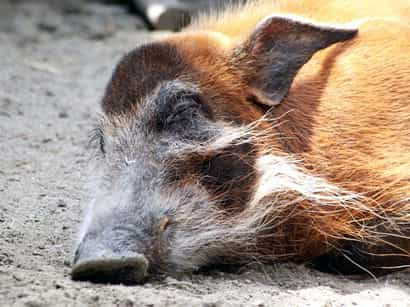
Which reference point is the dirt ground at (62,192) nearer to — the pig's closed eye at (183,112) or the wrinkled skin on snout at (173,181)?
the wrinkled skin on snout at (173,181)

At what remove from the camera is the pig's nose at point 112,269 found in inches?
119

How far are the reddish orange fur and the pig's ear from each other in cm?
5

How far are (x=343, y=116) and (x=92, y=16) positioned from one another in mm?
4862

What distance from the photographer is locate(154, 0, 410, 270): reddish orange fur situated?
3.49 m

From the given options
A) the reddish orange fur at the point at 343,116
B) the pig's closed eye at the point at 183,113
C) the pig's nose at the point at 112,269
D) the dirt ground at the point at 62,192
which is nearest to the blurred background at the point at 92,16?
the dirt ground at the point at 62,192

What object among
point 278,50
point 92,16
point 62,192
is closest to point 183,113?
point 278,50

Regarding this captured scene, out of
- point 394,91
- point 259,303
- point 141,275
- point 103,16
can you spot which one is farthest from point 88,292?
point 103,16

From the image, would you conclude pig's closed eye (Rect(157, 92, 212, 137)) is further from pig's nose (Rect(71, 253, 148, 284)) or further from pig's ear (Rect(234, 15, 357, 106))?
pig's nose (Rect(71, 253, 148, 284))

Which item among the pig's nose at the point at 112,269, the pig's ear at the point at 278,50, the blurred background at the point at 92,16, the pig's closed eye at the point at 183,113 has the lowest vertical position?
the blurred background at the point at 92,16

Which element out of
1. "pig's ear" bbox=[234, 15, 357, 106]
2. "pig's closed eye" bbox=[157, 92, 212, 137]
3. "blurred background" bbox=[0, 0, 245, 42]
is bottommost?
"blurred background" bbox=[0, 0, 245, 42]

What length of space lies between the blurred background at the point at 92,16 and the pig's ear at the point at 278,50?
3394 mm

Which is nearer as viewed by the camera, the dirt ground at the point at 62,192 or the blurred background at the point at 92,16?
the dirt ground at the point at 62,192

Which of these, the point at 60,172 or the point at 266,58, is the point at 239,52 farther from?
the point at 60,172

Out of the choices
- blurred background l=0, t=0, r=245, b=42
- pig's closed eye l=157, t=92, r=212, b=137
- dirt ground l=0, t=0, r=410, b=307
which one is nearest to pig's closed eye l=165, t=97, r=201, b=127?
pig's closed eye l=157, t=92, r=212, b=137
